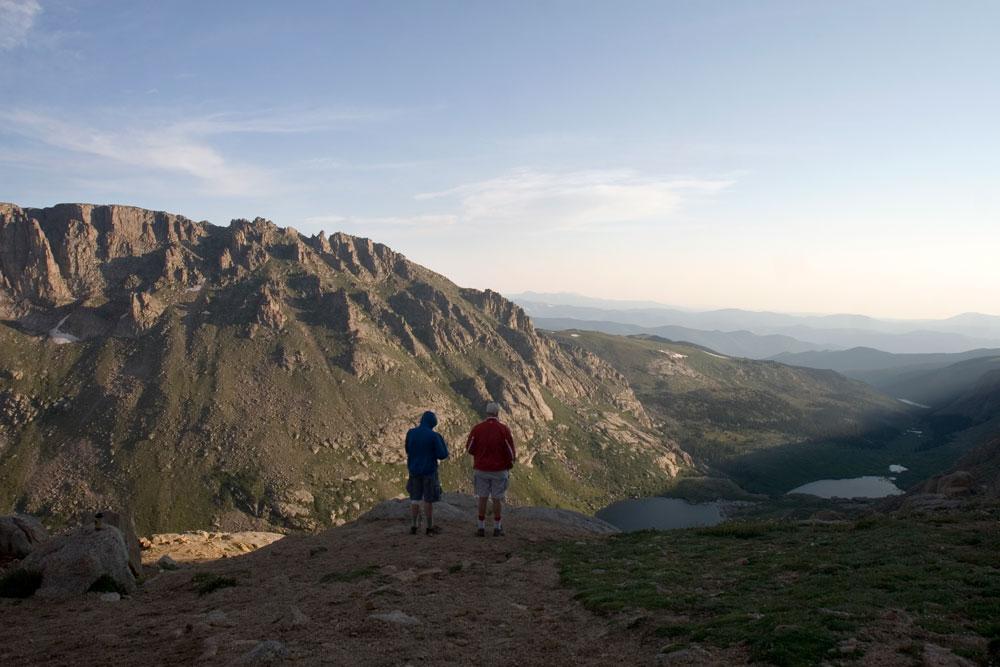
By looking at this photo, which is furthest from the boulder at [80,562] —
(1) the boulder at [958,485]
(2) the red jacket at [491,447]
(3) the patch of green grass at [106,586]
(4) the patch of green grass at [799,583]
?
(1) the boulder at [958,485]

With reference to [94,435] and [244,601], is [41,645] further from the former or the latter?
[94,435]

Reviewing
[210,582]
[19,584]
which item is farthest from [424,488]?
[19,584]

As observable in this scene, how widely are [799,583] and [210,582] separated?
19.0 metres

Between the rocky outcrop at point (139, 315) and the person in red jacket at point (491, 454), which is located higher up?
the rocky outcrop at point (139, 315)

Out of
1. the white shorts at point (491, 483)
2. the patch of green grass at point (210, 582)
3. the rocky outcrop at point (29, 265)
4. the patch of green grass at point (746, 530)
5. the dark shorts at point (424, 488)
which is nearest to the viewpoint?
the patch of green grass at point (210, 582)

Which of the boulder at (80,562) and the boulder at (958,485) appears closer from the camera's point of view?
the boulder at (80,562)

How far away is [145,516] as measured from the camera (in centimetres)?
13925

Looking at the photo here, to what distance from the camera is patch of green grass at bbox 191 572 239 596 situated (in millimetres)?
16938

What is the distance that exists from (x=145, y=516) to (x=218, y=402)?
4424cm

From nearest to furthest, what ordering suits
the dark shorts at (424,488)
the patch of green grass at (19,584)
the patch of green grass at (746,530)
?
the patch of green grass at (19,584), the dark shorts at (424,488), the patch of green grass at (746,530)

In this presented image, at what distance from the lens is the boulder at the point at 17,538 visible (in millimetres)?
21938

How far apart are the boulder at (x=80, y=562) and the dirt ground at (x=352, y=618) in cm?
73

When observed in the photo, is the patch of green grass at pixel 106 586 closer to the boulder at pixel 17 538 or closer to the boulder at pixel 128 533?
the boulder at pixel 128 533

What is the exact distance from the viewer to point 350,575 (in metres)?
17.1
